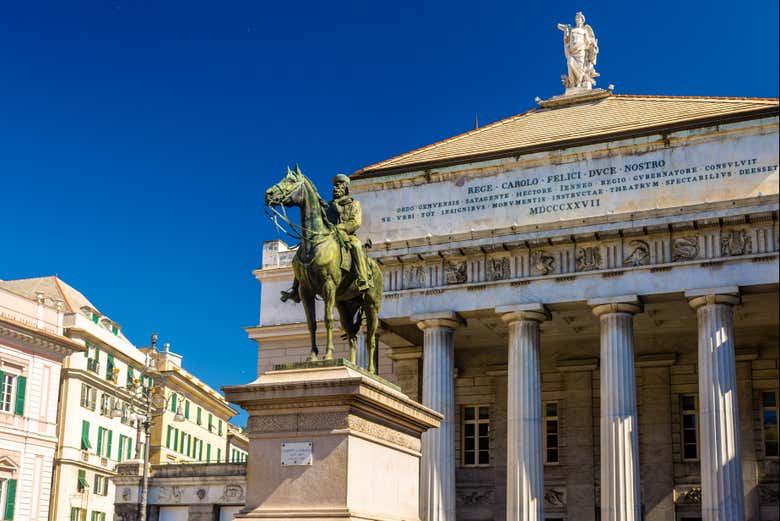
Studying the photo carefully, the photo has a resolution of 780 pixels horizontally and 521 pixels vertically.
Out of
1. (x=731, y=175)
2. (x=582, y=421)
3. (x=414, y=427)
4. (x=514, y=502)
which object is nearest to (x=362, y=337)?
(x=514, y=502)

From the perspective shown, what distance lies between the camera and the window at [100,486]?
6153 cm

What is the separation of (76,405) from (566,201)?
3478 centimetres

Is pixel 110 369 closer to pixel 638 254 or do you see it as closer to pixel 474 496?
pixel 474 496

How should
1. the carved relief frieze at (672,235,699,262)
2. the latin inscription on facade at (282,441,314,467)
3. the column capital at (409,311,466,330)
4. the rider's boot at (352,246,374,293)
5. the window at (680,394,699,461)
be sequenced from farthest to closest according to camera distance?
the window at (680,394,699,461) → the column capital at (409,311,466,330) → the carved relief frieze at (672,235,699,262) → the rider's boot at (352,246,374,293) → the latin inscription on facade at (282,441,314,467)

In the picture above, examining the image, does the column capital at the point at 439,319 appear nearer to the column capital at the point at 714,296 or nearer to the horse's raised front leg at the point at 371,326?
the column capital at the point at 714,296

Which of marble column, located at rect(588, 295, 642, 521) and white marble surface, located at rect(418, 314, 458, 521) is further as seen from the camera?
white marble surface, located at rect(418, 314, 458, 521)

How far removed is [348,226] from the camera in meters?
14.0

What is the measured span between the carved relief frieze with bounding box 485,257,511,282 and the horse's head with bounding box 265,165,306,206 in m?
20.4

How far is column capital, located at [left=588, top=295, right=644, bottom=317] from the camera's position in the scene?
31750mm

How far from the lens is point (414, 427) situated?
547 inches

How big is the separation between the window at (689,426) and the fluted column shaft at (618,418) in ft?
20.0

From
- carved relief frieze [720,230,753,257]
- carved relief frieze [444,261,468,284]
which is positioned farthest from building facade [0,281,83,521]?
carved relief frieze [720,230,753,257]

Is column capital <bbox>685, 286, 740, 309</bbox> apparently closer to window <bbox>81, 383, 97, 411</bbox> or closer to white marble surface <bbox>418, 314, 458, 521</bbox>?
white marble surface <bbox>418, 314, 458, 521</bbox>

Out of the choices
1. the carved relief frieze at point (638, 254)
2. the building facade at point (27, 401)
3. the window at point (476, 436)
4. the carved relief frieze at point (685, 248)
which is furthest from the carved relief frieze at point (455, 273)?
the building facade at point (27, 401)
